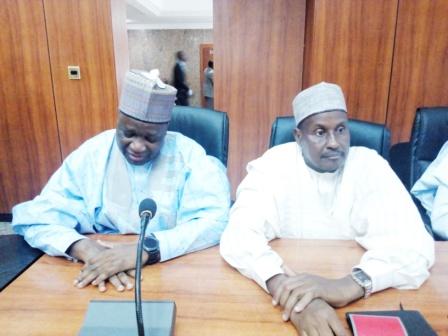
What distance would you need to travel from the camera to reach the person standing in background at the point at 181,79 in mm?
7441

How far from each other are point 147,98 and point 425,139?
135 cm

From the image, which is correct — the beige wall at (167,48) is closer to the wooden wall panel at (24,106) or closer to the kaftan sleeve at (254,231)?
the wooden wall panel at (24,106)

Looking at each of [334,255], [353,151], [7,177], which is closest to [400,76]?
[353,151]

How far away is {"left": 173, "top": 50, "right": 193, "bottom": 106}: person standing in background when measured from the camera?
7.44 metres

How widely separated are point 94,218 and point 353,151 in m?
1.01

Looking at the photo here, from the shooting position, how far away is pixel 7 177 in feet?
10.1

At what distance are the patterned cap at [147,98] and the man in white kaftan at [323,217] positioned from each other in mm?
391

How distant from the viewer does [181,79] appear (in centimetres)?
780

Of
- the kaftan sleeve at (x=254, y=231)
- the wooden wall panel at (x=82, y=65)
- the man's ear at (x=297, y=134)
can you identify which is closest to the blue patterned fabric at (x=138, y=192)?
the kaftan sleeve at (x=254, y=231)

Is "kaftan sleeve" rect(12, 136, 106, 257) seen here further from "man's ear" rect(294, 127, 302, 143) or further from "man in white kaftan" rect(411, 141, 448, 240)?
"man in white kaftan" rect(411, 141, 448, 240)

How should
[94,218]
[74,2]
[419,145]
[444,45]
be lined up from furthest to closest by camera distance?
[74,2] < [444,45] < [419,145] < [94,218]

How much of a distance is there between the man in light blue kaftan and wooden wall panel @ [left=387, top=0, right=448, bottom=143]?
5.73 feet

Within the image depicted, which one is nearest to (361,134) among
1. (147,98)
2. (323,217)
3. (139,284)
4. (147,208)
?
(323,217)

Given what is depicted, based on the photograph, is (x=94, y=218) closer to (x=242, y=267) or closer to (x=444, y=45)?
(x=242, y=267)
